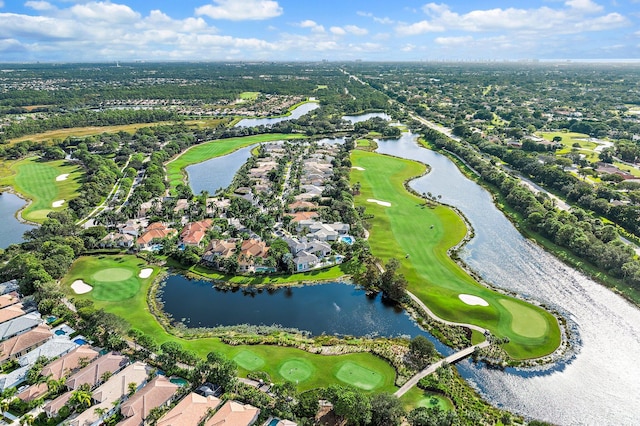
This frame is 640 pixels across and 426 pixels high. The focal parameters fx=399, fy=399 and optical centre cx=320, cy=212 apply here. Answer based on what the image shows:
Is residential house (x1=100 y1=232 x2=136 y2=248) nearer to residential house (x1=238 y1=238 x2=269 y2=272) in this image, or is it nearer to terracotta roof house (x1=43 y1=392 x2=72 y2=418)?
residential house (x1=238 y1=238 x2=269 y2=272)


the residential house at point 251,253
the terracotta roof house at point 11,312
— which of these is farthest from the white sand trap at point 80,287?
the residential house at point 251,253

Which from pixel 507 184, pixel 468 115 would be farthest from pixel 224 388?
pixel 468 115

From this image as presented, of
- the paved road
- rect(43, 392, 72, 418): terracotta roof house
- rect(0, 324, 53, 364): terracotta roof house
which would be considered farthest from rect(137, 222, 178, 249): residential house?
the paved road

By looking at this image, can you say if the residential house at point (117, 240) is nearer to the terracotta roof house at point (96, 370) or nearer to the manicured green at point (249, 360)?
the terracotta roof house at point (96, 370)

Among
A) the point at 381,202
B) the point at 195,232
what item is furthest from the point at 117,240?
the point at 381,202

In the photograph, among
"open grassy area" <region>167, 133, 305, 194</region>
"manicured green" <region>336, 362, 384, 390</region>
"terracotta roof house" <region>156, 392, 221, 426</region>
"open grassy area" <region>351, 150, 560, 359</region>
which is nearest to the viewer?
"terracotta roof house" <region>156, 392, 221, 426</region>
